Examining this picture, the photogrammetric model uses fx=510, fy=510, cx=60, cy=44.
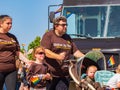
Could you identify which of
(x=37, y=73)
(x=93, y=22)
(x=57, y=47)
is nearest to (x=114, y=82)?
(x=57, y=47)

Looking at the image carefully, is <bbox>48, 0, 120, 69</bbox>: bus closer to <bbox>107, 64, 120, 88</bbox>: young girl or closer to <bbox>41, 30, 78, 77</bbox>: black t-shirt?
<bbox>107, 64, 120, 88</bbox>: young girl

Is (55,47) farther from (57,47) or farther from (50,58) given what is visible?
(50,58)

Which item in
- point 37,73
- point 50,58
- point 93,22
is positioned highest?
point 93,22

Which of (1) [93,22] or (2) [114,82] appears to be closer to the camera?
(2) [114,82]

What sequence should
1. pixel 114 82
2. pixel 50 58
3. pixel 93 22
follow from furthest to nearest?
pixel 93 22 < pixel 114 82 < pixel 50 58

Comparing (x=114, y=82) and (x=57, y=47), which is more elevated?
(x=57, y=47)

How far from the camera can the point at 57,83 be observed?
8.42 m

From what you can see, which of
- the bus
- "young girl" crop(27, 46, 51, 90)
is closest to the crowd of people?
"young girl" crop(27, 46, 51, 90)

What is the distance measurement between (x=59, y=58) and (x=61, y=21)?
68 cm

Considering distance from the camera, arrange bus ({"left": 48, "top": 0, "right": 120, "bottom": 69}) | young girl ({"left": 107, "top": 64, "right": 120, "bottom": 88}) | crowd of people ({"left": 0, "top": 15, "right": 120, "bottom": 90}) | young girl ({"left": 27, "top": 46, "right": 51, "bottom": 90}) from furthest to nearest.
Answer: bus ({"left": 48, "top": 0, "right": 120, "bottom": 69}) → young girl ({"left": 107, "top": 64, "right": 120, "bottom": 88}) → young girl ({"left": 27, "top": 46, "right": 51, "bottom": 90}) → crowd of people ({"left": 0, "top": 15, "right": 120, "bottom": 90})

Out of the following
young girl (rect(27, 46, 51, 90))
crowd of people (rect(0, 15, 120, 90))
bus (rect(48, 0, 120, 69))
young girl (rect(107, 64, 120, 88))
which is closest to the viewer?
crowd of people (rect(0, 15, 120, 90))

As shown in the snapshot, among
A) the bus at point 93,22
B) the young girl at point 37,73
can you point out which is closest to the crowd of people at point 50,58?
the young girl at point 37,73

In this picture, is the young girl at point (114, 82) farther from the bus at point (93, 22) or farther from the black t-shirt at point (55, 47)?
the bus at point (93, 22)

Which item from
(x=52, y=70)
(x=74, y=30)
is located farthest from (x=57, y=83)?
(x=74, y=30)
